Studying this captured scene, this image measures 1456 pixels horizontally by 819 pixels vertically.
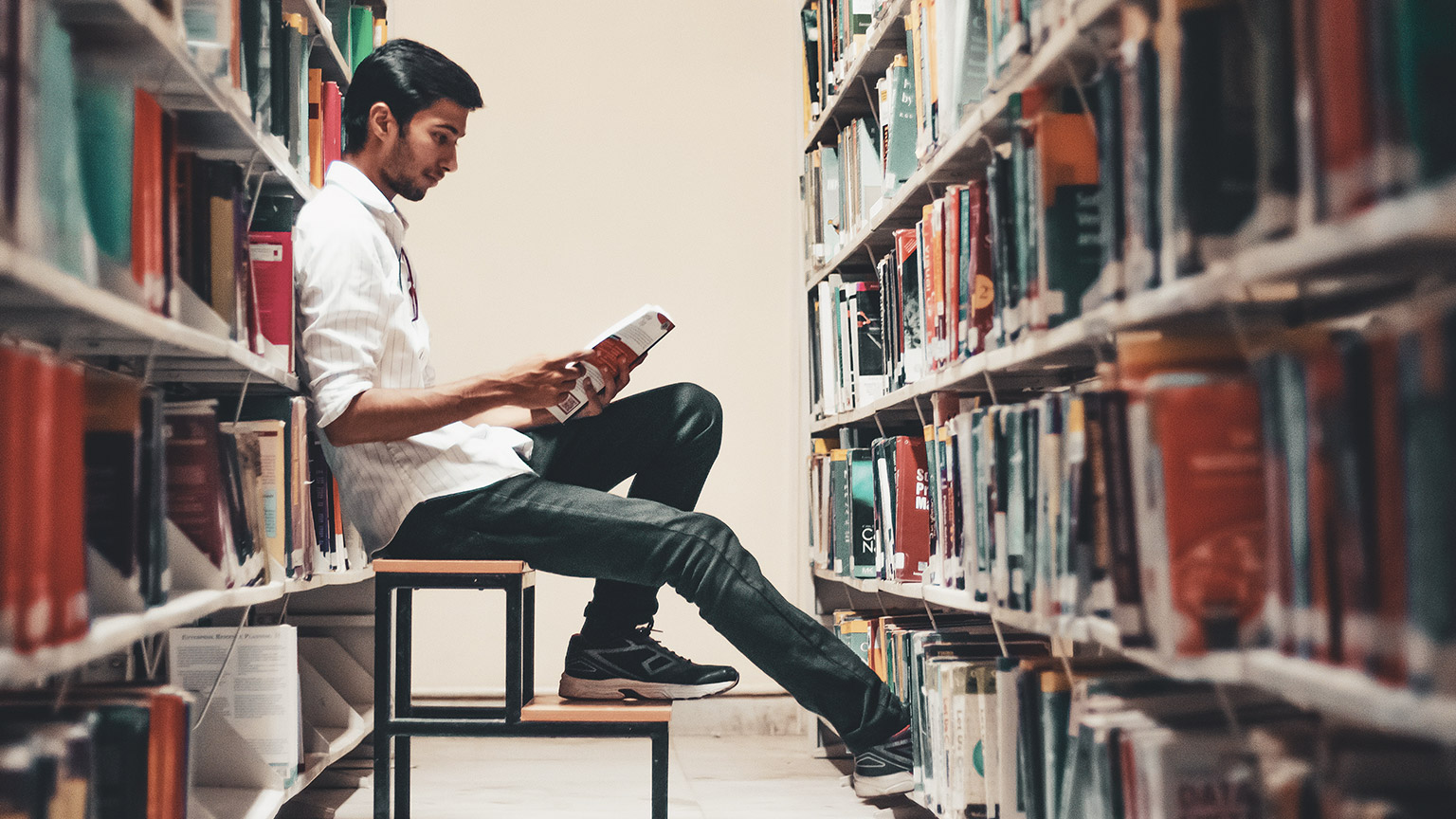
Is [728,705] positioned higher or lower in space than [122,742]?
lower

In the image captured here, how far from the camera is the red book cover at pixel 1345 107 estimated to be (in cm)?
73

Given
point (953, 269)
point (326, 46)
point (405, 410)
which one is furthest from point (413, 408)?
point (326, 46)

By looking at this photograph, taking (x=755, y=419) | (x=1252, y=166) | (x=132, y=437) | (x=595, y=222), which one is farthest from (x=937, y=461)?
(x=595, y=222)

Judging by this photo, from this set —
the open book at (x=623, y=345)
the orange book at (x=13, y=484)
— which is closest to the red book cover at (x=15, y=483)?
the orange book at (x=13, y=484)

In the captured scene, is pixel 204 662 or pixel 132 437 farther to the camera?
pixel 204 662

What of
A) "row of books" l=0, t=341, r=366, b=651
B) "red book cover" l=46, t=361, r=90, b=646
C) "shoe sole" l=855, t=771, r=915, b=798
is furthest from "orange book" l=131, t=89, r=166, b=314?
"shoe sole" l=855, t=771, r=915, b=798

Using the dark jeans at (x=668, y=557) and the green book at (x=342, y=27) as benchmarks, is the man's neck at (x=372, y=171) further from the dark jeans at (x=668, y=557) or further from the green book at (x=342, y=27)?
the green book at (x=342, y=27)

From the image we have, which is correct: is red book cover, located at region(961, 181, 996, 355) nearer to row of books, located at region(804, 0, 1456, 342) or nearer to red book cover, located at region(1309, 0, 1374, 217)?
row of books, located at region(804, 0, 1456, 342)

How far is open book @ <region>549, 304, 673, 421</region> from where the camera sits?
190 cm

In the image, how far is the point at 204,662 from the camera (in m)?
1.79

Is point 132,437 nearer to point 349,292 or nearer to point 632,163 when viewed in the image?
point 349,292

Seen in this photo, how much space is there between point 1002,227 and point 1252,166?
0.54 metres

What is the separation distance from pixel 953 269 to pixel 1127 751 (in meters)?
0.88

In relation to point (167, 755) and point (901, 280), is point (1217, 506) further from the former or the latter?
point (901, 280)
